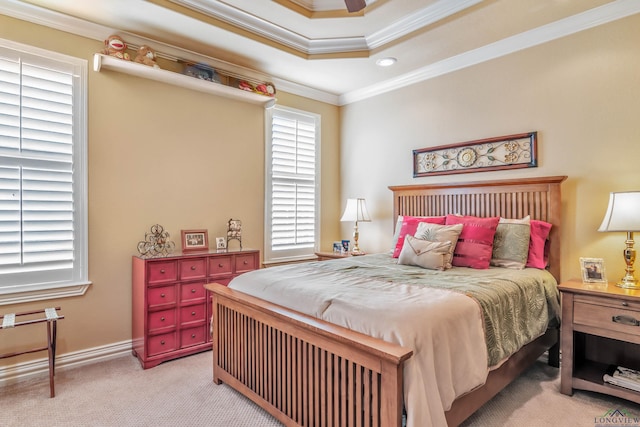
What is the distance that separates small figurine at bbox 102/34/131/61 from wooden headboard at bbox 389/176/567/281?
Result: 295 cm

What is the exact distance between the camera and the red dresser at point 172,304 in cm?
285

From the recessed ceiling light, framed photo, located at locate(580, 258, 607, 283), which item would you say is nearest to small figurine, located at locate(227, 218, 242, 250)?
the recessed ceiling light

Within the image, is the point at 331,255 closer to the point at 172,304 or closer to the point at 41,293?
the point at 172,304

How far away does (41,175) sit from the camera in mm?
2703

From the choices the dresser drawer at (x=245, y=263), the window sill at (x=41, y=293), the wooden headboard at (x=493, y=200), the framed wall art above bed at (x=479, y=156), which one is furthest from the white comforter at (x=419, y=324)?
the framed wall art above bed at (x=479, y=156)

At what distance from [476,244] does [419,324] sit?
1577 mm

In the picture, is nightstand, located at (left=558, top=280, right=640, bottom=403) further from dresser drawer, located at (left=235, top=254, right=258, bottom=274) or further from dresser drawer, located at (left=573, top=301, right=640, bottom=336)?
dresser drawer, located at (left=235, top=254, right=258, bottom=274)

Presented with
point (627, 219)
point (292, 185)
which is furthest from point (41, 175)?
point (627, 219)

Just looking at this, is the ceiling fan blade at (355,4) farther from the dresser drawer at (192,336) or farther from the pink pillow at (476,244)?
the dresser drawer at (192,336)

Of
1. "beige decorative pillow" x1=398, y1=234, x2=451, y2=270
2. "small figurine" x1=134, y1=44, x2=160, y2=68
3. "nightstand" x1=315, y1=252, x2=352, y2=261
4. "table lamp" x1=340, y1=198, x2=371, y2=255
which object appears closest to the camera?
"beige decorative pillow" x1=398, y1=234, x2=451, y2=270

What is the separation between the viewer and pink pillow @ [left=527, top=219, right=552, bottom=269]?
2.82 m

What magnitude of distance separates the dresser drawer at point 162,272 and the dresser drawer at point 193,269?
0.21 ft

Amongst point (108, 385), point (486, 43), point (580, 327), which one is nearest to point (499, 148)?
point (486, 43)

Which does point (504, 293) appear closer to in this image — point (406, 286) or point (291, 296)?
point (406, 286)
